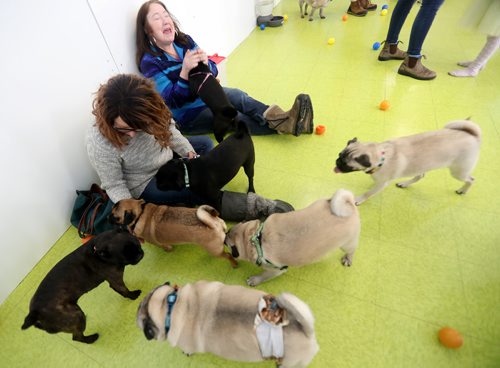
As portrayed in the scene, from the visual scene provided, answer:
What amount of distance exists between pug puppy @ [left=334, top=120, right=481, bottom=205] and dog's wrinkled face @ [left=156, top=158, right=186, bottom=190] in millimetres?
1430

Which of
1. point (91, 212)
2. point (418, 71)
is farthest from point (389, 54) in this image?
point (91, 212)

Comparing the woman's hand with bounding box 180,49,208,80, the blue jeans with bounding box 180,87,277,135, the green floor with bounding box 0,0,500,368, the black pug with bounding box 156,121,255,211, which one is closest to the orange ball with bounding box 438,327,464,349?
the green floor with bounding box 0,0,500,368

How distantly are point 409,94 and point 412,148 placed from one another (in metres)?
2.14

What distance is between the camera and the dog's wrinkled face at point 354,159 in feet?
6.81

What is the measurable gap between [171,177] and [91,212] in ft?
2.85

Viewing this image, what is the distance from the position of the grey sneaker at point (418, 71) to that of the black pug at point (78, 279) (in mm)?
4590

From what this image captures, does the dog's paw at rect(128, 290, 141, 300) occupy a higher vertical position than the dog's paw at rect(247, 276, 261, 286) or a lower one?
higher

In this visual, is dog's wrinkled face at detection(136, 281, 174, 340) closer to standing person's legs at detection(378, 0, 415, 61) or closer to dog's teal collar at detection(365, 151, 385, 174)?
dog's teal collar at detection(365, 151, 385, 174)

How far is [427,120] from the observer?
3.26m

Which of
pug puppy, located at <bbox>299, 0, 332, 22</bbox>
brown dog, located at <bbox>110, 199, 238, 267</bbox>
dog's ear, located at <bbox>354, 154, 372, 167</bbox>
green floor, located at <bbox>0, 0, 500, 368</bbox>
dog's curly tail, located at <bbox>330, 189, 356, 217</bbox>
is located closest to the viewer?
dog's curly tail, located at <bbox>330, 189, 356, 217</bbox>

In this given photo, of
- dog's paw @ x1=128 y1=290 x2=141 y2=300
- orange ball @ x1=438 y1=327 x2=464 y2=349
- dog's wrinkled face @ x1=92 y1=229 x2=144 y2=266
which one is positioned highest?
dog's wrinkled face @ x1=92 y1=229 x2=144 y2=266

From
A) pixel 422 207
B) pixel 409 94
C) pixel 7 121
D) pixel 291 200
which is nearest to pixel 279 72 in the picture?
pixel 409 94

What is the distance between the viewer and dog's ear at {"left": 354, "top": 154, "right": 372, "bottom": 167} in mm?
2066

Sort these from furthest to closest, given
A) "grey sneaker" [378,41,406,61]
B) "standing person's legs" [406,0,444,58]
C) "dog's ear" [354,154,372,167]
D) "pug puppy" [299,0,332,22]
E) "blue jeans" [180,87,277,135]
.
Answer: "pug puppy" [299,0,332,22]
"grey sneaker" [378,41,406,61]
"standing person's legs" [406,0,444,58]
"blue jeans" [180,87,277,135]
"dog's ear" [354,154,372,167]
